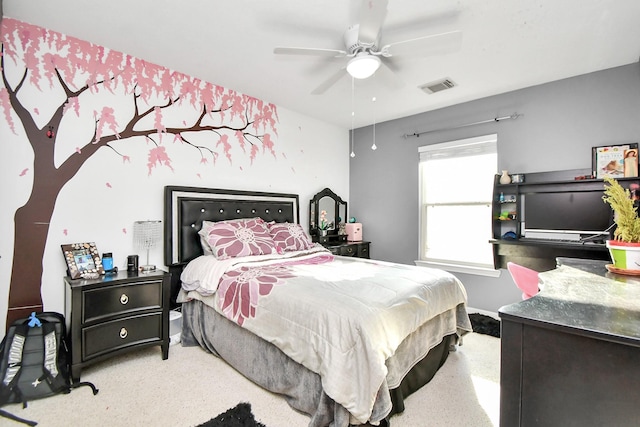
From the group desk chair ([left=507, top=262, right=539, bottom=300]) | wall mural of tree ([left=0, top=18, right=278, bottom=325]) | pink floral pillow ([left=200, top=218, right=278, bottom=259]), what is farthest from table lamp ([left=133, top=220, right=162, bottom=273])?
desk chair ([left=507, top=262, right=539, bottom=300])

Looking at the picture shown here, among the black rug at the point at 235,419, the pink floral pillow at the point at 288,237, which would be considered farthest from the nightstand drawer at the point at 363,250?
the black rug at the point at 235,419

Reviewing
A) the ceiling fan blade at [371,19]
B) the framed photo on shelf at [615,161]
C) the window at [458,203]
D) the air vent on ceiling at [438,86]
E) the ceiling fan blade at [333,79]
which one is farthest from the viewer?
the window at [458,203]

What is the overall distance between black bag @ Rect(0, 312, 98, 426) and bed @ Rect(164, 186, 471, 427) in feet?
2.88

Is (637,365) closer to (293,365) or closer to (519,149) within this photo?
(293,365)

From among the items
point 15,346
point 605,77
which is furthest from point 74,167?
point 605,77

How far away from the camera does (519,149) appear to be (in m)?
3.32

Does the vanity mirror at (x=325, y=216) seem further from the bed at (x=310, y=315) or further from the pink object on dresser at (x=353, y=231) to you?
the bed at (x=310, y=315)

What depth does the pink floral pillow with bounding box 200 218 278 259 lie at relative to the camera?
2736mm

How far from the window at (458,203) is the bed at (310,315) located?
4.94 feet

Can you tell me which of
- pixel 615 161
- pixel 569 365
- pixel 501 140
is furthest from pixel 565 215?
pixel 569 365

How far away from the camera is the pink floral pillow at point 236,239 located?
8.98 ft

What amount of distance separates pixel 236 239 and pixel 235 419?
1503 millimetres

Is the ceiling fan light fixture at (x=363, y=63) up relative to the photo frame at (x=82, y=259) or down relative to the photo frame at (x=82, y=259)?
up

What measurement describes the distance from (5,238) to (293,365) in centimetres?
224
